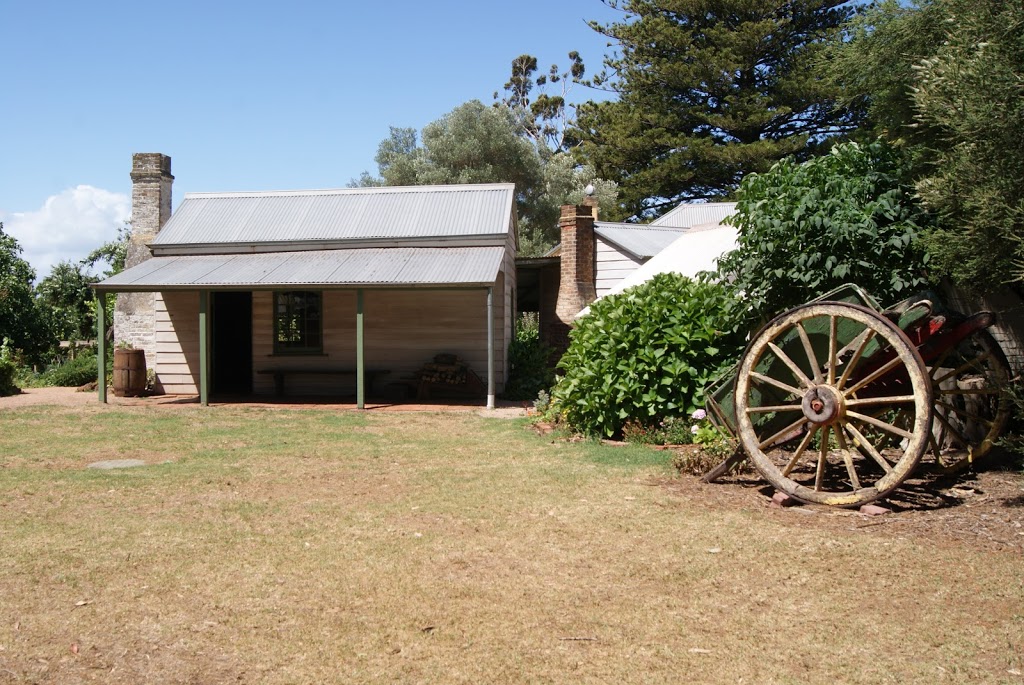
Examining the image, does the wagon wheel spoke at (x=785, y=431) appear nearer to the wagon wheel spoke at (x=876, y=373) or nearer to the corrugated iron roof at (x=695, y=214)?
the wagon wheel spoke at (x=876, y=373)

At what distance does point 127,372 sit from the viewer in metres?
17.6

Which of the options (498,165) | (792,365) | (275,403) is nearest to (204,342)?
(275,403)

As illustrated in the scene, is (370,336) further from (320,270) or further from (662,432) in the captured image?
(662,432)

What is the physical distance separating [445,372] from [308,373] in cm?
299

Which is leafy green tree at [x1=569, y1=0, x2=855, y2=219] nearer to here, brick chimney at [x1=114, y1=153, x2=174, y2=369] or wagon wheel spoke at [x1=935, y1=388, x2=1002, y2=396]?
brick chimney at [x1=114, y1=153, x2=174, y2=369]

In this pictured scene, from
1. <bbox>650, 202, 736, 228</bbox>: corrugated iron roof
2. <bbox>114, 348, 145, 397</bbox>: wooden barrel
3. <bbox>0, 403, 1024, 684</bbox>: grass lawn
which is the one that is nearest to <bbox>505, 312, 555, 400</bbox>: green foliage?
<bbox>650, 202, 736, 228</bbox>: corrugated iron roof

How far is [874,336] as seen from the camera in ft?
20.8

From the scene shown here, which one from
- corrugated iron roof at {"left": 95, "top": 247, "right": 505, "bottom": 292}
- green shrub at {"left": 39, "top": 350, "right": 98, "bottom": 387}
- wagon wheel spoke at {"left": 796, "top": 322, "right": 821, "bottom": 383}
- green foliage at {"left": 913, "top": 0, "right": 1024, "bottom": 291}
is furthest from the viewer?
green shrub at {"left": 39, "top": 350, "right": 98, "bottom": 387}

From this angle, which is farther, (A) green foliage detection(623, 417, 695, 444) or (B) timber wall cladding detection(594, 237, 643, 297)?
(B) timber wall cladding detection(594, 237, 643, 297)

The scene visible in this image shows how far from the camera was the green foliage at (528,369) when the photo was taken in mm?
17641

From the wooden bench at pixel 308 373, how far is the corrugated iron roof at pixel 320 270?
7.37 ft

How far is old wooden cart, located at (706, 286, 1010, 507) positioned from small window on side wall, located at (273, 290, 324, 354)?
12.0 meters

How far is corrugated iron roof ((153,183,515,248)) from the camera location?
18.0 m

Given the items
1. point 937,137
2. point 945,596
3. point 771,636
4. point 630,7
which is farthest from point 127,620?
point 630,7
